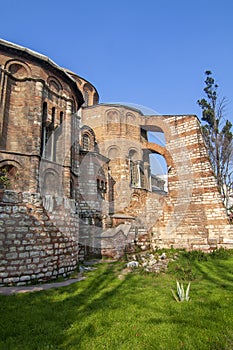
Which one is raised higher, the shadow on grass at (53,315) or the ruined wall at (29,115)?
the ruined wall at (29,115)

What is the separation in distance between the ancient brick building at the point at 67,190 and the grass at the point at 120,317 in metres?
1.84

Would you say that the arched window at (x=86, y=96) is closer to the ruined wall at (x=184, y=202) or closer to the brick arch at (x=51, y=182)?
the ruined wall at (x=184, y=202)

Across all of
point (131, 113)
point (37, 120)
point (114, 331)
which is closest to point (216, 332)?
point (114, 331)

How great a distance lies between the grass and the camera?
3.29m

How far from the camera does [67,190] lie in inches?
419

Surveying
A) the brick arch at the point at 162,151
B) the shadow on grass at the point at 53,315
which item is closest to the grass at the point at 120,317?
the shadow on grass at the point at 53,315

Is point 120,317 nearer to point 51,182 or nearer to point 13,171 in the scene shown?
point 13,171

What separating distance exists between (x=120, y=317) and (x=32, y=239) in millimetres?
3945

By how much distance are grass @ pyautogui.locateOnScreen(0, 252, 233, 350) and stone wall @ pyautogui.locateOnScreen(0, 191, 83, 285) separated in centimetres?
123

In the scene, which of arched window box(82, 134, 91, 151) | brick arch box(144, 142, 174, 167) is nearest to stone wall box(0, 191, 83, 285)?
brick arch box(144, 142, 174, 167)

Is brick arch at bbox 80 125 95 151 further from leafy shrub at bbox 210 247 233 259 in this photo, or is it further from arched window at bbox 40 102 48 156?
leafy shrub at bbox 210 247 233 259

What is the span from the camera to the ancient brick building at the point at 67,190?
7.16 metres

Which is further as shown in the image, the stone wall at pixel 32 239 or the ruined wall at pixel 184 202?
the ruined wall at pixel 184 202

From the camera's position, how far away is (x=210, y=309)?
443 cm
